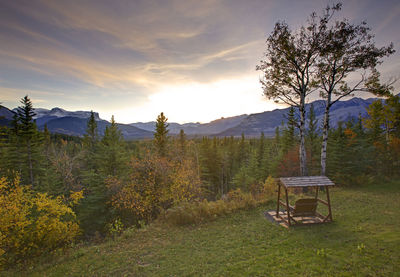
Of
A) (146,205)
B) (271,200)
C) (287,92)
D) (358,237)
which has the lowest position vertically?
(146,205)

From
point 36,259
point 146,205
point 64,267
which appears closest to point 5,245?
point 36,259

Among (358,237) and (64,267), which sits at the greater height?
(358,237)

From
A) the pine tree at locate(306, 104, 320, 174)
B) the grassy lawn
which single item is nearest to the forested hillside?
the pine tree at locate(306, 104, 320, 174)

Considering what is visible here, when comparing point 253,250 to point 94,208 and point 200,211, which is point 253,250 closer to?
point 200,211

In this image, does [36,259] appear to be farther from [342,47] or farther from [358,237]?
[342,47]

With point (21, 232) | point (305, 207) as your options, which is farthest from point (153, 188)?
point (305, 207)

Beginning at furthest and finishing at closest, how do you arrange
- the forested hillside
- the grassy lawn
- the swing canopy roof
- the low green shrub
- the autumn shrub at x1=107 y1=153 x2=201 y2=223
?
the autumn shrub at x1=107 y1=153 x2=201 y2=223 < the low green shrub < the forested hillside < the swing canopy roof < the grassy lawn

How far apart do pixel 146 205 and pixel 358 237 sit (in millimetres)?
14347

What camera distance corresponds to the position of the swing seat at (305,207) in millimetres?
8469

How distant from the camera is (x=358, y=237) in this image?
21.9ft

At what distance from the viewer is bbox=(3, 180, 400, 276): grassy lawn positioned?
17.7 ft

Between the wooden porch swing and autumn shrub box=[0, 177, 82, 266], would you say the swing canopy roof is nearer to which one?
the wooden porch swing

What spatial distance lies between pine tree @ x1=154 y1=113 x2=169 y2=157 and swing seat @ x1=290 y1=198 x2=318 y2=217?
67.8 ft

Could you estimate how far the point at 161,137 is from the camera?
27.7 metres
